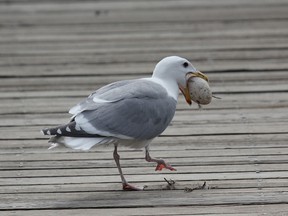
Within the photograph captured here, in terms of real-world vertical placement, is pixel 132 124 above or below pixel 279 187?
above

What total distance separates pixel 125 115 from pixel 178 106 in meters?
1.70

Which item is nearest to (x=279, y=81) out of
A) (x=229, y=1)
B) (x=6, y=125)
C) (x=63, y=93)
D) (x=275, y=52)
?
(x=275, y=52)

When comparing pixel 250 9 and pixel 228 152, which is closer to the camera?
pixel 228 152

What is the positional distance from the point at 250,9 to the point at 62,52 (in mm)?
2027

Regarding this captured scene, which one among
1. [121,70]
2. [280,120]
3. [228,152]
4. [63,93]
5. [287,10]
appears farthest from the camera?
[287,10]

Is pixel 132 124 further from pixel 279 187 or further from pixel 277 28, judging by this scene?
pixel 277 28

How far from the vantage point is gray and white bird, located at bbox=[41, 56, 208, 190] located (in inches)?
180

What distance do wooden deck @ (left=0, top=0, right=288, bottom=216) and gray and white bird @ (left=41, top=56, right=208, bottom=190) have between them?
0.25m

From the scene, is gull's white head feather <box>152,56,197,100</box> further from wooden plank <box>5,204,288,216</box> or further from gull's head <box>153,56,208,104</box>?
wooden plank <box>5,204,288,216</box>

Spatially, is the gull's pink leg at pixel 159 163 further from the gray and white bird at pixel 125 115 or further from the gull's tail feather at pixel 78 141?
the gull's tail feather at pixel 78 141

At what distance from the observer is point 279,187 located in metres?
4.67

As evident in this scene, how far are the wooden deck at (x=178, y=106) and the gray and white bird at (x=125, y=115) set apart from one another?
25 cm

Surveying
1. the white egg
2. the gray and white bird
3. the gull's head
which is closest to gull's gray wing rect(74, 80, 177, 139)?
the gray and white bird

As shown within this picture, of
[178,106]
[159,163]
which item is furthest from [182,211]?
[178,106]
